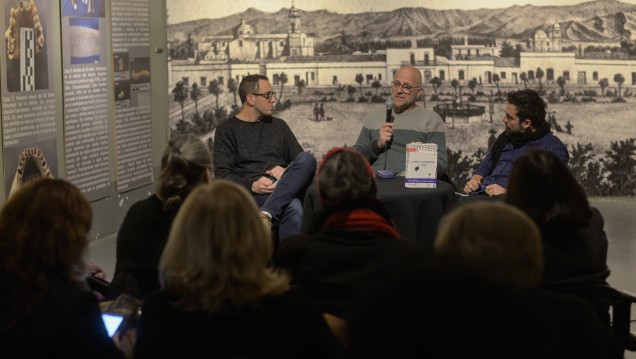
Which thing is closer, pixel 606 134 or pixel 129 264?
pixel 129 264

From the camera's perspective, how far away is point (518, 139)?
246 inches

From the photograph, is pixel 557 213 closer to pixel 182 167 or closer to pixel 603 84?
pixel 182 167

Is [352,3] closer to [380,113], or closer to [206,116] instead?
[206,116]

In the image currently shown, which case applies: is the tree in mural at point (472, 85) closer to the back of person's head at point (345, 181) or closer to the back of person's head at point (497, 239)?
the back of person's head at point (345, 181)

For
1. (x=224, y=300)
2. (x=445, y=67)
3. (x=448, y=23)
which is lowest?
(x=224, y=300)

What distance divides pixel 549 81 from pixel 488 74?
0.58 m

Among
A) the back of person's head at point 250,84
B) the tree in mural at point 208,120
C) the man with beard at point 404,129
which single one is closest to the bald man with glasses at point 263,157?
the back of person's head at point 250,84

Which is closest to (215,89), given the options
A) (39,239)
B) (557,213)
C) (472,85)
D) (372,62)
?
(372,62)

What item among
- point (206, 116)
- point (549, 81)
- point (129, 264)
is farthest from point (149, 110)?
point (129, 264)

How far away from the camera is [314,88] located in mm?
10008

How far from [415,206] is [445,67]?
4237 mm

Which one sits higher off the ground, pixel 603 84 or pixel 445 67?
pixel 445 67

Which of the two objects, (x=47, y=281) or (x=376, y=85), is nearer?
(x=47, y=281)

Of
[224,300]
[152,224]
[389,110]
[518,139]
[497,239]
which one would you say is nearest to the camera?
[497,239]
